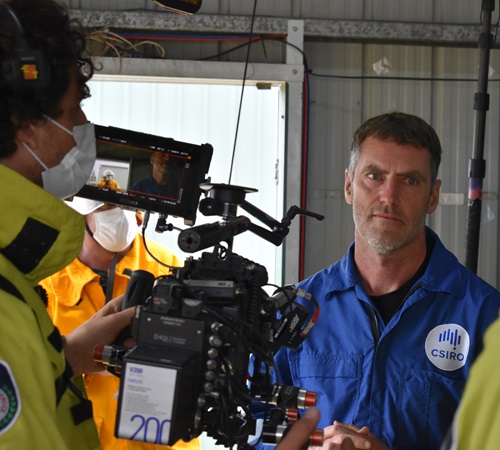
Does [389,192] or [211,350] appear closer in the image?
[211,350]

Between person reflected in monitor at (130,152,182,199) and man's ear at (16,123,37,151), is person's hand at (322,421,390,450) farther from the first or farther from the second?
man's ear at (16,123,37,151)

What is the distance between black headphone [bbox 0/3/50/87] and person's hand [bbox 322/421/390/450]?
43.3 inches

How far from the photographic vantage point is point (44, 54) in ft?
4.31

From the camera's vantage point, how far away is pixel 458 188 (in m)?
4.22

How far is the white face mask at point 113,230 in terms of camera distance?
113 inches

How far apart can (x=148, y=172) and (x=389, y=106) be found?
2676mm

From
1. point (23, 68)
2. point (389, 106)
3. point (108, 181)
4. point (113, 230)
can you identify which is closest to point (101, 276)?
point (113, 230)

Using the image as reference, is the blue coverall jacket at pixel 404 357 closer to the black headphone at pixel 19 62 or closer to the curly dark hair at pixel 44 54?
the curly dark hair at pixel 44 54

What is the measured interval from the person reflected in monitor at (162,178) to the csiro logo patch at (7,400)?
2.52 ft

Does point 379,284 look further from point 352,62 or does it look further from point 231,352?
point 352,62

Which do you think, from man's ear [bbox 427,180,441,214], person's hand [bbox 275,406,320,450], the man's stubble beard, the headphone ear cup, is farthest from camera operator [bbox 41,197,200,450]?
the headphone ear cup

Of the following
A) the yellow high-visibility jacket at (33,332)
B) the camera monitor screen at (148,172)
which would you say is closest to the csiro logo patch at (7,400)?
the yellow high-visibility jacket at (33,332)

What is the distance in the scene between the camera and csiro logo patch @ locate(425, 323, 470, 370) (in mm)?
1974

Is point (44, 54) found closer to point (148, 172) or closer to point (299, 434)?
point (148, 172)
